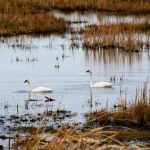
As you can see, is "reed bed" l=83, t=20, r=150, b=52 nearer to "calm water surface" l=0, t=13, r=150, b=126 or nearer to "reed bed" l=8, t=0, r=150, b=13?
"calm water surface" l=0, t=13, r=150, b=126

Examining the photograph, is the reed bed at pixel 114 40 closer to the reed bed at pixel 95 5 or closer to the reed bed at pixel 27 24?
the reed bed at pixel 27 24

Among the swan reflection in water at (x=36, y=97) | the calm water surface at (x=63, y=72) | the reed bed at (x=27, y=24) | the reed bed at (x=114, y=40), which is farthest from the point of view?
the reed bed at (x=27, y=24)

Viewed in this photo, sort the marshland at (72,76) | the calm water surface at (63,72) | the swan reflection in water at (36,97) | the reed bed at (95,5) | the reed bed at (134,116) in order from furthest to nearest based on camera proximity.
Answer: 1. the reed bed at (95,5)
2. the swan reflection in water at (36,97)
3. the calm water surface at (63,72)
4. the reed bed at (134,116)
5. the marshland at (72,76)

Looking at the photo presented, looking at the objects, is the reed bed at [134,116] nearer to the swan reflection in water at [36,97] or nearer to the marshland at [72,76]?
the marshland at [72,76]

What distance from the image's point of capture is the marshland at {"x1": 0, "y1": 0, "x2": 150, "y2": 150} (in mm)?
8734

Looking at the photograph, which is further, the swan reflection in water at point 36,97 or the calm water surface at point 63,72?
the swan reflection in water at point 36,97

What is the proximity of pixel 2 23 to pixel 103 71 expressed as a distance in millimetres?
11967

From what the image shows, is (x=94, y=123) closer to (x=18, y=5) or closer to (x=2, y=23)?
(x=2, y=23)

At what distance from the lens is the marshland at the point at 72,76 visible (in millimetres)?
8734

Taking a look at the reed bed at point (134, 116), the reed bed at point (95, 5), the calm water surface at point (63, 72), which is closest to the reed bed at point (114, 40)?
the calm water surface at point (63, 72)

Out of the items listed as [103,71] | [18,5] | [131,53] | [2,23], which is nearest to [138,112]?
[103,71]

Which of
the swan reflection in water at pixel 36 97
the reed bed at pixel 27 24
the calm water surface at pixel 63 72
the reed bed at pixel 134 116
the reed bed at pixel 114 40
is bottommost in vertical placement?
the reed bed at pixel 134 116

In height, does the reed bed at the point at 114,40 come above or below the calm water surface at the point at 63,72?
above

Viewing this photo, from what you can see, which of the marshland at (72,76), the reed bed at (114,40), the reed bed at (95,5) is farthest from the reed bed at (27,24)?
the reed bed at (95,5)
